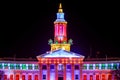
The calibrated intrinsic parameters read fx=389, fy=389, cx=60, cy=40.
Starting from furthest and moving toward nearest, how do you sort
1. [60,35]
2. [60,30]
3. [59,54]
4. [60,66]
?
[60,30], [60,35], [59,54], [60,66]

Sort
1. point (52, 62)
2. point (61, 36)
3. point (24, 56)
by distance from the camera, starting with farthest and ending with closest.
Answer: point (24, 56) → point (61, 36) → point (52, 62)

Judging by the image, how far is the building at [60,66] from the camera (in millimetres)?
84875

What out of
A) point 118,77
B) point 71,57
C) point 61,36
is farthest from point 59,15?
point 118,77

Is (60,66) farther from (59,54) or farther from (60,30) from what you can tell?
(60,30)

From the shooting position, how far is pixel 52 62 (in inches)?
3339

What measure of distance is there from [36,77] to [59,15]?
1601 centimetres

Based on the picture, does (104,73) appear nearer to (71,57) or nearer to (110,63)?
(110,63)

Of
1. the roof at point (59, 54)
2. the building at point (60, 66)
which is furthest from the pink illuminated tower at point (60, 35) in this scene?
the roof at point (59, 54)

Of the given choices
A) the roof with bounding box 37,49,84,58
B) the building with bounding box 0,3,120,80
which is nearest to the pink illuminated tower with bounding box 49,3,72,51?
the building with bounding box 0,3,120,80

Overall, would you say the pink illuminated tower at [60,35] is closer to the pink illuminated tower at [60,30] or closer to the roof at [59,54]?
the pink illuminated tower at [60,30]

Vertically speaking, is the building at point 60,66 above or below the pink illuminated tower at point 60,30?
below

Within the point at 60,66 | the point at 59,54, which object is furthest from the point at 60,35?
the point at 60,66

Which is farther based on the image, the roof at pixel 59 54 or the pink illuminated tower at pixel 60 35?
the pink illuminated tower at pixel 60 35

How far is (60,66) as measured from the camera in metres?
85.0
